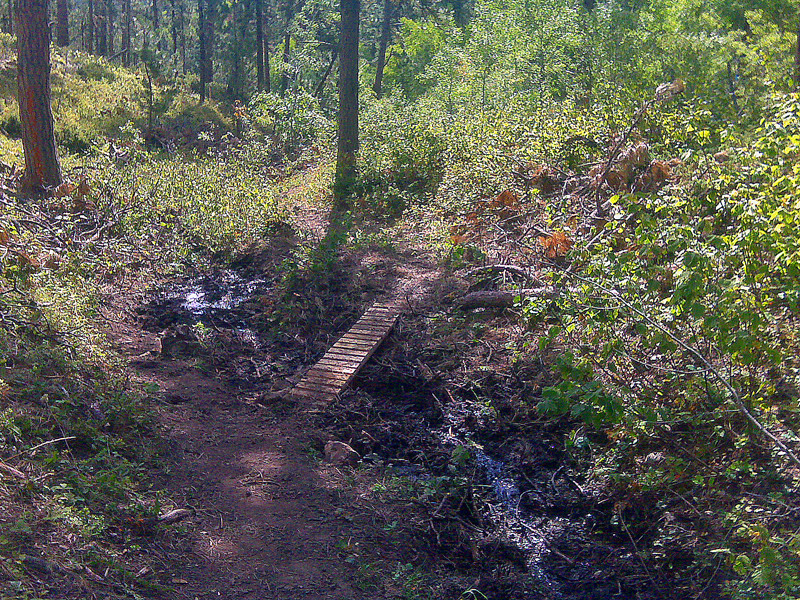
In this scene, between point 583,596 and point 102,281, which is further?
point 102,281

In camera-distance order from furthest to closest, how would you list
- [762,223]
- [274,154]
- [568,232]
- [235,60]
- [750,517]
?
1. [235,60]
2. [274,154]
3. [568,232]
4. [762,223]
5. [750,517]

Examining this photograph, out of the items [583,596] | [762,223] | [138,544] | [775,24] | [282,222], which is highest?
[775,24]

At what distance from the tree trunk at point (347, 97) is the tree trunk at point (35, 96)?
514 cm

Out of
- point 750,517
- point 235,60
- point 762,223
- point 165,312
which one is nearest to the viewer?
point 750,517

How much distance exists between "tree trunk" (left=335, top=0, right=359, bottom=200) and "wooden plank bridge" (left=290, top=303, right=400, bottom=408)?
19.8ft

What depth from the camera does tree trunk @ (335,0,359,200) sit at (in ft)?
43.7

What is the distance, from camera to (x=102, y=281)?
28.0 ft

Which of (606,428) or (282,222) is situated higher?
(282,222)

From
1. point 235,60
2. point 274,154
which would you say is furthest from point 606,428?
point 235,60

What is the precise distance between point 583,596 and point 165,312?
6.09 meters

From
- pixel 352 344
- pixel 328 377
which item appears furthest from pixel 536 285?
pixel 328 377

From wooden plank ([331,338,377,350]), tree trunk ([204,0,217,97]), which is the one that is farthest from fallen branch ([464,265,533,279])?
tree trunk ([204,0,217,97])

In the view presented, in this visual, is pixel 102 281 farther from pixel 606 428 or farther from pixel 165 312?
pixel 606 428

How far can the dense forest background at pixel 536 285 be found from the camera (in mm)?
4008
